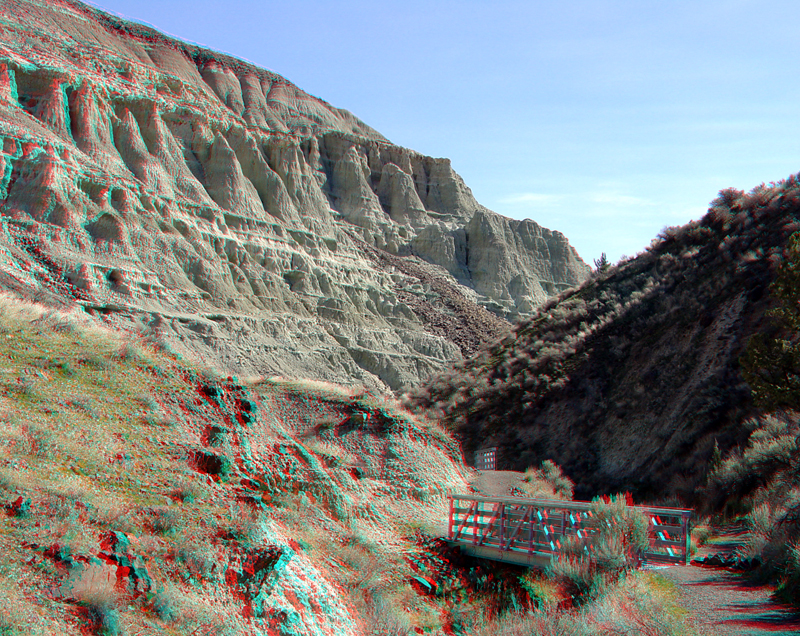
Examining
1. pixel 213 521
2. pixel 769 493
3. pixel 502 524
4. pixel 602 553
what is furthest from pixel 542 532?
pixel 213 521

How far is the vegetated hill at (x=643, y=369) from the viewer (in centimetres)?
1922

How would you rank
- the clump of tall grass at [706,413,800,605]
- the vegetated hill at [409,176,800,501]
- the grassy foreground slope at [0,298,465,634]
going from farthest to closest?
the vegetated hill at [409,176,800,501] → the clump of tall grass at [706,413,800,605] → the grassy foreground slope at [0,298,465,634]

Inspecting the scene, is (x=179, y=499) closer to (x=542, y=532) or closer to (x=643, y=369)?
(x=542, y=532)

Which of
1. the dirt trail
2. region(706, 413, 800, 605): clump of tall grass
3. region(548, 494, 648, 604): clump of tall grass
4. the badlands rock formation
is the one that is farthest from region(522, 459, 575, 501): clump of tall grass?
the badlands rock formation

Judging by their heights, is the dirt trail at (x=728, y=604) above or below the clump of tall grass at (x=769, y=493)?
below

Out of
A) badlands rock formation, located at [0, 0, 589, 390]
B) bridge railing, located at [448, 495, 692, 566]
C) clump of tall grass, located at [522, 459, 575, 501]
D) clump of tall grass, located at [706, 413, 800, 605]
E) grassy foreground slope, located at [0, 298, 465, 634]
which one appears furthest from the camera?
badlands rock formation, located at [0, 0, 589, 390]

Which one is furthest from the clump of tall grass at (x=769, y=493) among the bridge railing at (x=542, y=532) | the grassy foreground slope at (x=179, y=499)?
the grassy foreground slope at (x=179, y=499)

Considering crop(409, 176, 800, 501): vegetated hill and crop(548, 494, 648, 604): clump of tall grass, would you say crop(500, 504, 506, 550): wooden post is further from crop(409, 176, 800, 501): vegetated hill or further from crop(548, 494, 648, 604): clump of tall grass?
crop(409, 176, 800, 501): vegetated hill

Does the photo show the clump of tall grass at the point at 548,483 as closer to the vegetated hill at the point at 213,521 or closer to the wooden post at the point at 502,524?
the vegetated hill at the point at 213,521

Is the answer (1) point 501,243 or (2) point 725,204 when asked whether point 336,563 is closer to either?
(2) point 725,204

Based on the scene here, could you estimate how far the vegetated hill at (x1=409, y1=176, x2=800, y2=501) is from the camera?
19219 millimetres

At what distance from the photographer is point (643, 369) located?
22.9m

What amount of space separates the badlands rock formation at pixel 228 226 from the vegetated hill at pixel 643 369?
14.0m

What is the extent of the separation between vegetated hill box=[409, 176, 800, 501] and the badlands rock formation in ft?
46.0
